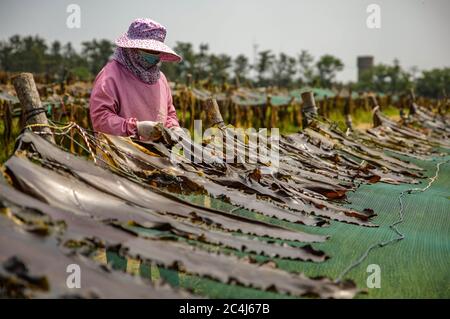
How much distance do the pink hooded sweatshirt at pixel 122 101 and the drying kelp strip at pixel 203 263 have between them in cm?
104

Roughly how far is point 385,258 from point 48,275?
1.37m

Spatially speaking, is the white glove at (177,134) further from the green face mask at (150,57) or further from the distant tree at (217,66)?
the distant tree at (217,66)

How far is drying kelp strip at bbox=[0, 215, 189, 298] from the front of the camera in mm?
1090

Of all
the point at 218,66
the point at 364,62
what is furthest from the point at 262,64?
the point at 364,62

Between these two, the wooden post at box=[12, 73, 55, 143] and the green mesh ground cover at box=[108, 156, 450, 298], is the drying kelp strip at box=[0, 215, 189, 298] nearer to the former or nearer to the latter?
the green mesh ground cover at box=[108, 156, 450, 298]

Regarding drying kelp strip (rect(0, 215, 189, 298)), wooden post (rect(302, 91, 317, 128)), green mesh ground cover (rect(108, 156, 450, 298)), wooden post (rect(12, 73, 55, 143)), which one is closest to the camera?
Result: drying kelp strip (rect(0, 215, 189, 298))

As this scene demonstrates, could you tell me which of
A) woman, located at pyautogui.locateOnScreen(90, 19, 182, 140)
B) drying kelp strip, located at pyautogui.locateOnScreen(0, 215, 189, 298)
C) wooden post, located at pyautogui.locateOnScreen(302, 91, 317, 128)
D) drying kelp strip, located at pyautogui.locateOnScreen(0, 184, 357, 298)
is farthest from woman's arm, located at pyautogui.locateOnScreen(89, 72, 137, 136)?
wooden post, located at pyautogui.locateOnScreen(302, 91, 317, 128)

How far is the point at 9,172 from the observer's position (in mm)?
1436

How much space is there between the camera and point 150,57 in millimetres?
2574

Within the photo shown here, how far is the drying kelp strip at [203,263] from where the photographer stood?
1319 millimetres

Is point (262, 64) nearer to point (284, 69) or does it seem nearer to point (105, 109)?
point (284, 69)

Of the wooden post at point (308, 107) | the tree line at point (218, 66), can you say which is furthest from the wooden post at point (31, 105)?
the tree line at point (218, 66)

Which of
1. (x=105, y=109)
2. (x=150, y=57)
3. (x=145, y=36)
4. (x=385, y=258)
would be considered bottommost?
(x=385, y=258)
